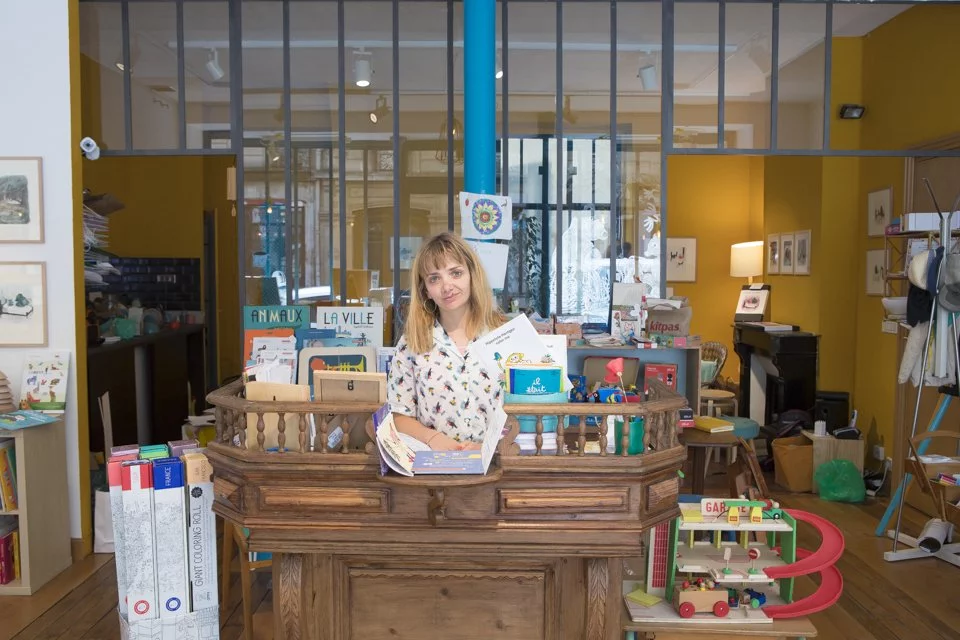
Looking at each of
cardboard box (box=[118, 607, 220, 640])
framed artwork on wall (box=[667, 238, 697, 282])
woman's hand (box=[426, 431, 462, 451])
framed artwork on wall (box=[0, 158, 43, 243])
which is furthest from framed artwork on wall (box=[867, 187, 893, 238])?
framed artwork on wall (box=[0, 158, 43, 243])

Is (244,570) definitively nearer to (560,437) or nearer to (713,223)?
(560,437)

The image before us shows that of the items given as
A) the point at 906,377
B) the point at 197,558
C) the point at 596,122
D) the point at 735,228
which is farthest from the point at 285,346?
the point at 735,228

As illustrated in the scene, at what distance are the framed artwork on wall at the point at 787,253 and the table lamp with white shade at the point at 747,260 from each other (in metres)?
0.59

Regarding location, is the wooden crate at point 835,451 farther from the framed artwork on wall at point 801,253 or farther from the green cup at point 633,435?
the green cup at point 633,435

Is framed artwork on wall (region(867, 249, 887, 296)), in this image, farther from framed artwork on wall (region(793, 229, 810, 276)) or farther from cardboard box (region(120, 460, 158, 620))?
cardboard box (region(120, 460, 158, 620))

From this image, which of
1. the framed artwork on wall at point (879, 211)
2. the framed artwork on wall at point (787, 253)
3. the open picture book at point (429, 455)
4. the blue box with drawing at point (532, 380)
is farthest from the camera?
the framed artwork on wall at point (787, 253)

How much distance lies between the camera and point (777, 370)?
7.77m

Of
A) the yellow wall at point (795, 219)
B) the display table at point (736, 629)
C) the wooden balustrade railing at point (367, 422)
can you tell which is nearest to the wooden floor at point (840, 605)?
the display table at point (736, 629)

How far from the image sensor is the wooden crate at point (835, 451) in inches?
269

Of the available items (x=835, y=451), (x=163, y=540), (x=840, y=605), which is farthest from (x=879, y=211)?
(x=163, y=540)

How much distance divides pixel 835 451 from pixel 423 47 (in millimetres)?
4436

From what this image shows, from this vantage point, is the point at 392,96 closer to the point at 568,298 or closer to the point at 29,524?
the point at 568,298

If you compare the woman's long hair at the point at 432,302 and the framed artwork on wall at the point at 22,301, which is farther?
the framed artwork on wall at the point at 22,301

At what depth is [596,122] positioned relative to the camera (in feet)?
17.7
